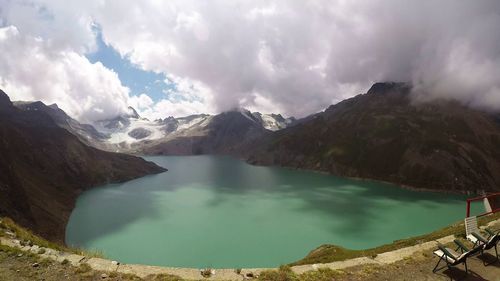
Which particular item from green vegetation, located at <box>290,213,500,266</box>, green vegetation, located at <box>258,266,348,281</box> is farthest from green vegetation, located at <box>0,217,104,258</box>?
green vegetation, located at <box>290,213,500,266</box>

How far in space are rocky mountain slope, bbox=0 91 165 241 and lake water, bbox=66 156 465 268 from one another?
6.09 m

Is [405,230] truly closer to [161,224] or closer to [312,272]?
[161,224]

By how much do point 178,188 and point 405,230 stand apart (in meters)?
A: 106

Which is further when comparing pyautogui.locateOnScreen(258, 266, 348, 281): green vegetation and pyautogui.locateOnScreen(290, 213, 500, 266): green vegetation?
pyautogui.locateOnScreen(290, 213, 500, 266): green vegetation

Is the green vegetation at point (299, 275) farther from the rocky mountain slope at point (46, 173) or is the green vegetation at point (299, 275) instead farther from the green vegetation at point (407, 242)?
the rocky mountain slope at point (46, 173)

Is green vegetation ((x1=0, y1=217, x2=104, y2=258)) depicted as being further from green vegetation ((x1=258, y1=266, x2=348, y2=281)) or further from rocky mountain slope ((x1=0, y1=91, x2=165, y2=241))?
rocky mountain slope ((x1=0, y1=91, x2=165, y2=241))

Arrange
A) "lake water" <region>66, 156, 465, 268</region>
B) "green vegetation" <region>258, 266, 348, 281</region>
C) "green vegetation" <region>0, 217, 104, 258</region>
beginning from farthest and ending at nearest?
"lake water" <region>66, 156, 465, 268</region> < "green vegetation" <region>0, 217, 104, 258</region> < "green vegetation" <region>258, 266, 348, 281</region>

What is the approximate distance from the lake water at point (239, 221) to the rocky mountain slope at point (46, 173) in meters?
6.09

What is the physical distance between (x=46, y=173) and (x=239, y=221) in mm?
88260

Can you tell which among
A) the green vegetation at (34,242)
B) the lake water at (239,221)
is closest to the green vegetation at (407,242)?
the green vegetation at (34,242)

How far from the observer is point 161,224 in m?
91.1

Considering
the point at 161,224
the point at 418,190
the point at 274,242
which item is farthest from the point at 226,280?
the point at 418,190

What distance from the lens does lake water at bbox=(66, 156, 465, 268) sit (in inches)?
2677

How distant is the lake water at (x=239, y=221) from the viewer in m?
68.0
